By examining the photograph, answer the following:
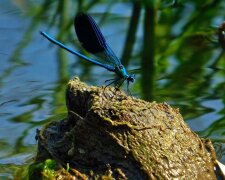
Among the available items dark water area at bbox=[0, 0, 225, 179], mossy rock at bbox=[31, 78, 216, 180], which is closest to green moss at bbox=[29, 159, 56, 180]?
mossy rock at bbox=[31, 78, 216, 180]

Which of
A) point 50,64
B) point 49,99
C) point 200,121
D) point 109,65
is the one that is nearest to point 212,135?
point 200,121

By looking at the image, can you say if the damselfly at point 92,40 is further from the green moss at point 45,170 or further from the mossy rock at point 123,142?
the green moss at point 45,170

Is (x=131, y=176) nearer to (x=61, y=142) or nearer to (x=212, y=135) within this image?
(x=61, y=142)

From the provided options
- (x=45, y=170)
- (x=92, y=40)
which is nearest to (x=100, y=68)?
(x=92, y=40)

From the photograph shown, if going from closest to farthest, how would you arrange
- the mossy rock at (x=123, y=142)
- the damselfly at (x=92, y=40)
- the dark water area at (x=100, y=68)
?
the mossy rock at (x=123, y=142) < the damselfly at (x=92, y=40) < the dark water area at (x=100, y=68)

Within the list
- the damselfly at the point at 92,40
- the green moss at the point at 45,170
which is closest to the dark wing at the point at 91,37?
the damselfly at the point at 92,40

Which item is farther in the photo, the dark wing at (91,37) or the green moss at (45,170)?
the dark wing at (91,37)

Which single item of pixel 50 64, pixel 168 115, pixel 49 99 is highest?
pixel 50 64
